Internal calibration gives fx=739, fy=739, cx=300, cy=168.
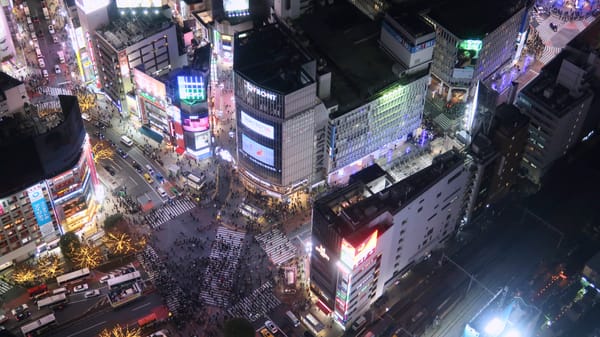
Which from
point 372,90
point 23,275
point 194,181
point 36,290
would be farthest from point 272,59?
point 23,275

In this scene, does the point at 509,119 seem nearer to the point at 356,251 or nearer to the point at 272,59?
the point at 356,251

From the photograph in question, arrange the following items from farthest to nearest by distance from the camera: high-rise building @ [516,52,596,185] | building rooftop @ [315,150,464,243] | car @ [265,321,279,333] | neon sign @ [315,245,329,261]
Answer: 1. high-rise building @ [516,52,596,185]
2. car @ [265,321,279,333]
3. neon sign @ [315,245,329,261]
4. building rooftop @ [315,150,464,243]

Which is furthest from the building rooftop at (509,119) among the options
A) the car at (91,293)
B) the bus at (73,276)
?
the bus at (73,276)

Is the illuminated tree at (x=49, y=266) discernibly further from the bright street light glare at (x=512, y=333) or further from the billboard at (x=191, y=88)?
the bright street light glare at (x=512, y=333)

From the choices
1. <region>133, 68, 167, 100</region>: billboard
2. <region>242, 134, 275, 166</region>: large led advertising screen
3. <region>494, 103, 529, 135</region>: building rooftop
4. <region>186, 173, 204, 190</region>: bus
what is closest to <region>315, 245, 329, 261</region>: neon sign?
<region>242, 134, 275, 166</region>: large led advertising screen

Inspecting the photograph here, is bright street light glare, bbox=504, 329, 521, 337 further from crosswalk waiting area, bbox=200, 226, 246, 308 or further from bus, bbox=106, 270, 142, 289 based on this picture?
bus, bbox=106, 270, 142, 289

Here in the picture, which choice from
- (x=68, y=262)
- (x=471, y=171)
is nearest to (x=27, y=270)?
(x=68, y=262)

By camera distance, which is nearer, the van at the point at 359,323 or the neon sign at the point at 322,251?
the neon sign at the point at 322,251
